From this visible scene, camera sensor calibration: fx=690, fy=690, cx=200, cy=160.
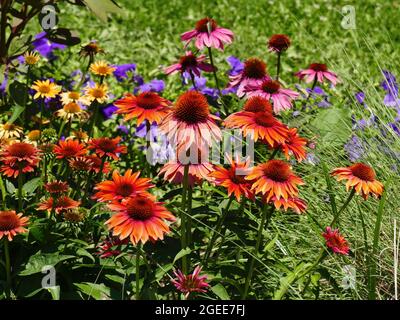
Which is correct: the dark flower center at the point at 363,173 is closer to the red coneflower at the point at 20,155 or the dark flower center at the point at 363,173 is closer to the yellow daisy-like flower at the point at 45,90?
the red coneflower at the point at 20,155

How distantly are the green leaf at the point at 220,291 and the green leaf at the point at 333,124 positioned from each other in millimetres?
1053

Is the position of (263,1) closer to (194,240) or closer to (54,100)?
(54,100)

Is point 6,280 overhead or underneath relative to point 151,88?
underneath

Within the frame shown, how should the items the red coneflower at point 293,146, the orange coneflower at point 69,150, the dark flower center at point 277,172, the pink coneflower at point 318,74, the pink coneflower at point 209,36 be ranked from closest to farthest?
the dark flower center at point 277,172
the red coneflower at point 293,146
the orange coneflower at point 69,150
the pink coneflower at point 209,36
the pink coneflower at point 318,74

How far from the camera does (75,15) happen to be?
588cm

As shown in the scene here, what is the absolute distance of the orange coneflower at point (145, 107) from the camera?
208 cm

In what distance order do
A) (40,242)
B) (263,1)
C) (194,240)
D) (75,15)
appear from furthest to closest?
(263,1)
(75,15)
(194,240)
(40,242)

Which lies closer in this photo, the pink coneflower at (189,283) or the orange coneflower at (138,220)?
the orange coneflower at (138,220)

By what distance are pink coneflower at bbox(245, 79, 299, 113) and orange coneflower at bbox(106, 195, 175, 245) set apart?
78cm

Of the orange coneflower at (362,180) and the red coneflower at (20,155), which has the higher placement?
the red coneflower at (20,155)

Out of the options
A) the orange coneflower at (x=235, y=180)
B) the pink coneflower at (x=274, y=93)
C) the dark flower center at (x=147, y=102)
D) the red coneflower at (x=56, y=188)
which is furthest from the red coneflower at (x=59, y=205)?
the pink coneflower at (x=274, y=93)

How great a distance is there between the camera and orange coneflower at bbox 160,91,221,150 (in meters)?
1.88
